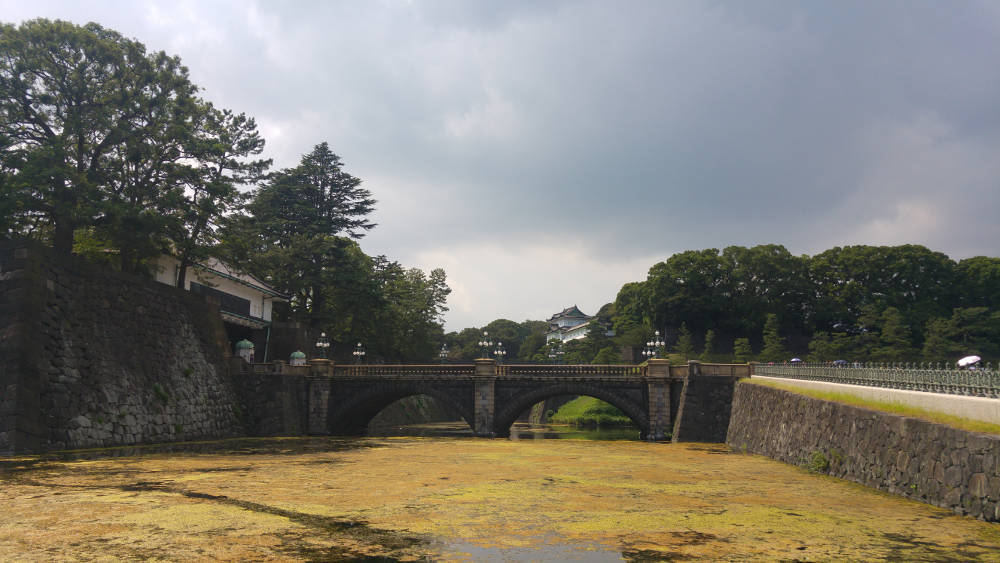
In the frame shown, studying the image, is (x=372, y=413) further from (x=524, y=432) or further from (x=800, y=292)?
(x=800, y=292)

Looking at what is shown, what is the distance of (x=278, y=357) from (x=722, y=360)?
54841mm

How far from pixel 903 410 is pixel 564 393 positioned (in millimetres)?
26601

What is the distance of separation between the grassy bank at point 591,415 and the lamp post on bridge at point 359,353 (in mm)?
23770

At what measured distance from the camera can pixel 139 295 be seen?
3086 cm

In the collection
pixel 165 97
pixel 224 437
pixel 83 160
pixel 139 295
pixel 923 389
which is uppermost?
pixel 165 97

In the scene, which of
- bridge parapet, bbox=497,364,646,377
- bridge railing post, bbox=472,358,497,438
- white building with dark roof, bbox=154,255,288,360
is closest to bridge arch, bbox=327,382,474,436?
bridge railing post, bbox=472,358,497,438

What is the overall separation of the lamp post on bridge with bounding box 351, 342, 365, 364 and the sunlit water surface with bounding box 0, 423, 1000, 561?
123 ft

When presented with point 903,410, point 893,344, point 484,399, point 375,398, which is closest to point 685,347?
point 893,344

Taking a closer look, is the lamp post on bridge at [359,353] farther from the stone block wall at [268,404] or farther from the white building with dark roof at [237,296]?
the stone block wall at [268,404]

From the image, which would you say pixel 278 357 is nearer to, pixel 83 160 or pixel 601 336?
pixel 83 160

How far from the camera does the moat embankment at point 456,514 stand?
898cm

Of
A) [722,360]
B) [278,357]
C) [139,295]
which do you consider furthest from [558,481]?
[722,360]

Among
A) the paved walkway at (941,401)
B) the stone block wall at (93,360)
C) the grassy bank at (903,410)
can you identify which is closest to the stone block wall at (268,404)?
the stone block wall at (93,360)

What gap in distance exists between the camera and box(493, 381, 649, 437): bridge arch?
40094 mm
